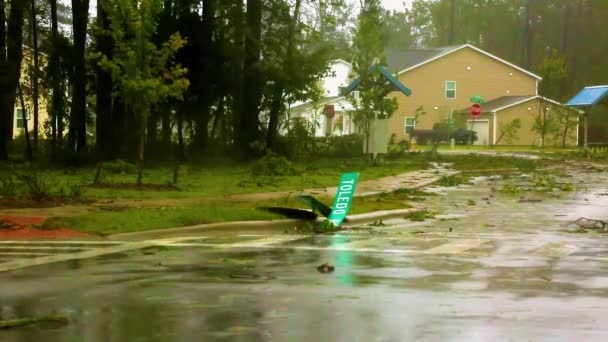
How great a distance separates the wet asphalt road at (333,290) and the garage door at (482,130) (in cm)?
5613

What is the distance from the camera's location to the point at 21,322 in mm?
8523

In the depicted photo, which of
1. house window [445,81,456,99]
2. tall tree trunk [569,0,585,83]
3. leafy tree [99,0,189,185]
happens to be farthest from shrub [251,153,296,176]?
tall tree trunk [569,0,585,83]

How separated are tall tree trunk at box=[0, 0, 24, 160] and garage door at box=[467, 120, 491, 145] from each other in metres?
41.6

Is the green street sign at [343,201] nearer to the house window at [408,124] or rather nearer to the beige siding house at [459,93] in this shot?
the beige siding house at [459,93]

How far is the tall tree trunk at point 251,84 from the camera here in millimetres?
37469

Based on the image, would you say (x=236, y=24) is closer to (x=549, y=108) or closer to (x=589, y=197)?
(x=589, y=197)

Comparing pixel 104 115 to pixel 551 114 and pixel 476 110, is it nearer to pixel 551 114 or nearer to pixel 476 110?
pixel 476 110

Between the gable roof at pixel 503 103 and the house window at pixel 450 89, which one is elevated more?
the house window at pixel 450 89

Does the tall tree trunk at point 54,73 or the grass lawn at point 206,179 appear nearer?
the grass lawn at point 206,179

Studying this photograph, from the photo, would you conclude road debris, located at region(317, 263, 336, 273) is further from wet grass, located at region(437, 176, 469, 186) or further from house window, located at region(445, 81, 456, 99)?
house window, located at region(445, 81, 456, 99)

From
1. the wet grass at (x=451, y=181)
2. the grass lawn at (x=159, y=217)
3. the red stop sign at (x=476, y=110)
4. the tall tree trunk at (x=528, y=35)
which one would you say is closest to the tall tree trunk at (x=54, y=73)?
the wet grass at (x=451, y=181)

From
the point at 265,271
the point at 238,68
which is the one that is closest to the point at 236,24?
the point at 238,68

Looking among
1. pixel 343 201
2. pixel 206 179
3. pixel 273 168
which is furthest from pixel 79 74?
pixel 343 201

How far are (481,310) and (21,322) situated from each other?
428cm
